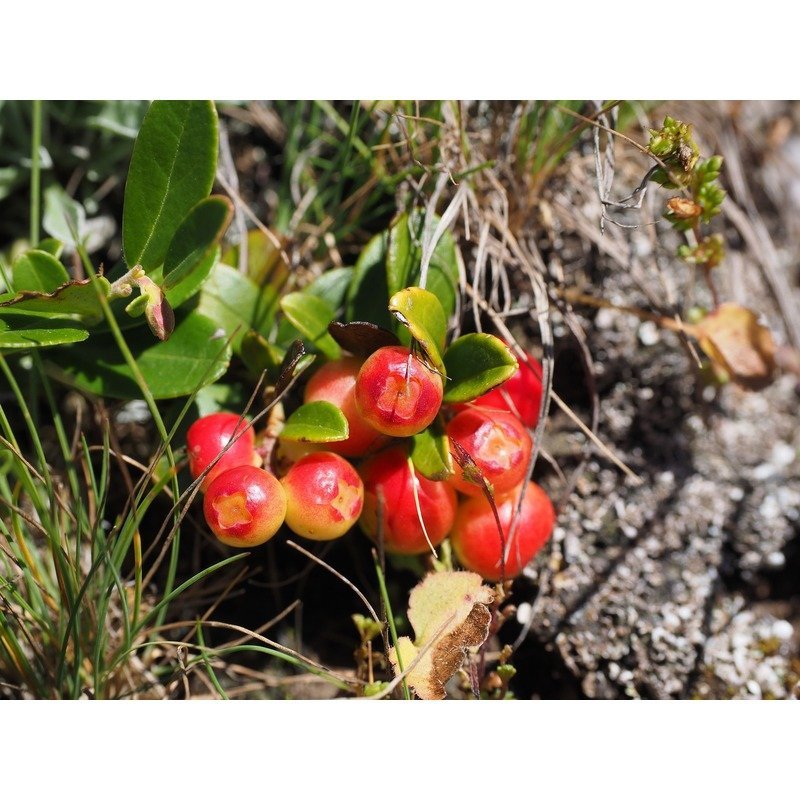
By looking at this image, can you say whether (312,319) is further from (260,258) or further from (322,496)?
(322,496)

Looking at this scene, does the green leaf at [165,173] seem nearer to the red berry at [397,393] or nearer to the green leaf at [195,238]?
the green leaf at [195,238]

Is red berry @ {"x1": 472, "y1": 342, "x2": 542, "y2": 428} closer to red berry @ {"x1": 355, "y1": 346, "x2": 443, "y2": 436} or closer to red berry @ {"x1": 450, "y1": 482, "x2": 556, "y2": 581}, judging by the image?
red berry @ {"x1": 450, "y1": 482, "x2": 556, "y2": 581}

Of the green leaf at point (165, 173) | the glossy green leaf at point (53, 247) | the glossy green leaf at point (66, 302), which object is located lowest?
the glossy green leaf at point (66, 302)

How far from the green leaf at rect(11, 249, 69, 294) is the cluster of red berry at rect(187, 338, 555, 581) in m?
0.46

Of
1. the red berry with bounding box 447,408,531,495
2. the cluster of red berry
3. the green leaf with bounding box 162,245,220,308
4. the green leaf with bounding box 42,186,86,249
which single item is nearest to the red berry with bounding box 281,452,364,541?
the cluster of red berry

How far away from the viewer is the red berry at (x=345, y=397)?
1.64m

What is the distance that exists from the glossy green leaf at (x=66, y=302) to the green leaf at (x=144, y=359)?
0.38ft

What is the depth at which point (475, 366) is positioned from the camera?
161cm

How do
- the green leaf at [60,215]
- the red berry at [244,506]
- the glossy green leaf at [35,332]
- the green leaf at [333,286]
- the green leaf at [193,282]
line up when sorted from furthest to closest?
the green leaf at [60,215] → the green leaf at [333,286] → the green leaf at [193,282] → the glossy green leaf at [35,332] → the red berry at [244,506]

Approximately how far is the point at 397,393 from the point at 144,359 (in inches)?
26.1

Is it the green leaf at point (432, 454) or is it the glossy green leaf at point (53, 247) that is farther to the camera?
the glossy green leaf at point (53, 247)

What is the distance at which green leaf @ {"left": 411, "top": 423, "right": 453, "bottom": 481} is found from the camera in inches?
60.8

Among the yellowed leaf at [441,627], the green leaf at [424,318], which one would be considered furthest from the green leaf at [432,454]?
the yellowed leaf at [441,627]

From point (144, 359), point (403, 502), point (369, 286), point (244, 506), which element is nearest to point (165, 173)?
point (144, 359)
